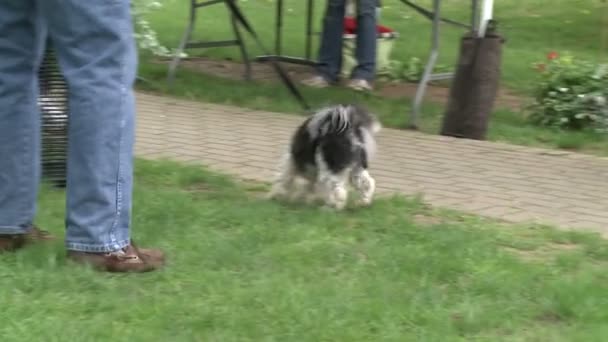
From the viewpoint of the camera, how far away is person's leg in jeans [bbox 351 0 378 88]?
30.5ft

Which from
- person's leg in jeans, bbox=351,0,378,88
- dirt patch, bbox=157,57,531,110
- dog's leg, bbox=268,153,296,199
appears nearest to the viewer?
dog's leg, bbox=268,153,296,199

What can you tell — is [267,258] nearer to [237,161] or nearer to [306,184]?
[306,184]

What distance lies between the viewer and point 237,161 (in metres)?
6.75

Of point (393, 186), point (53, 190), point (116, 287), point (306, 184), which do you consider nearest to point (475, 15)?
point (393, 186)

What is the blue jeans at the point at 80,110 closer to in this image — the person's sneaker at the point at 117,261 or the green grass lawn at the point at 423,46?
the person's sneaker at the point at 117,261

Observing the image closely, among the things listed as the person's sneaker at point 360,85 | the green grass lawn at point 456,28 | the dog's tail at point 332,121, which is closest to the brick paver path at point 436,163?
the dog's tail at point 332,121

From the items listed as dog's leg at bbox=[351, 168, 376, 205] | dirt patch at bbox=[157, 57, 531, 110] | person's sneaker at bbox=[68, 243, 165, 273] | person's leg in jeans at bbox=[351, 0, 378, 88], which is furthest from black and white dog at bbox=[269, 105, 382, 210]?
dirt patch at bbox=[157, 57, 531, 110]

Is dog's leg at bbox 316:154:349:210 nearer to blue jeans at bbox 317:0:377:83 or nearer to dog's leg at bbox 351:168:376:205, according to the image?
dog's leg at bbox 351:168:376:205

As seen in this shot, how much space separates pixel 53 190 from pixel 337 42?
4.59 meters

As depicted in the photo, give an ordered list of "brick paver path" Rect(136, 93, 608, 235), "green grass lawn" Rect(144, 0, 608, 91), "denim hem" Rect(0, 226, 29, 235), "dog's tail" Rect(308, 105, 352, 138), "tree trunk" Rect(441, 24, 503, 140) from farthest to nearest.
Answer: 1. "green grass lawn" Rect(144, 0, 608, 91)
2. "tree trunk" Rect(441, 24, 503, 140)
3. "brick paver path" Rect(136, 93, 608, 235)
4. "dog's tail" Rect(308, 105, 352, 138)
5. "denim hem" Rect(0, 226, 29, 235)

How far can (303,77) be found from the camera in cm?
1030

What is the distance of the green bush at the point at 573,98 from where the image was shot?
853 cm

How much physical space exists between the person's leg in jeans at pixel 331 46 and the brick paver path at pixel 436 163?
4.95 feet

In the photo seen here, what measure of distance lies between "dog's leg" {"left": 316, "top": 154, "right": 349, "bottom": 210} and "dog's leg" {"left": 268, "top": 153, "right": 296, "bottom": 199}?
0.56 feet
